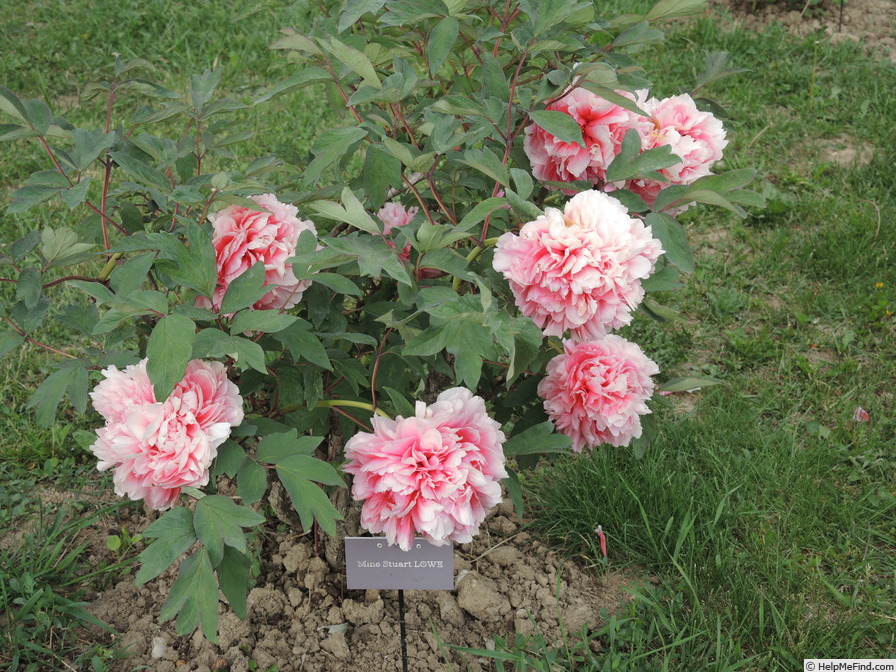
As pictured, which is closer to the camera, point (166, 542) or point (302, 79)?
point (166, 542)

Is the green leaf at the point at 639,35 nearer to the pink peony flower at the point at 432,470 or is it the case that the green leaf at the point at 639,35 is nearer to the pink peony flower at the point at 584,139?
the pink peony flower at the point at 584,139

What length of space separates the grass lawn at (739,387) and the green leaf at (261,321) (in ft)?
2.61

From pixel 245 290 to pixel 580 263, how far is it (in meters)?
0.54

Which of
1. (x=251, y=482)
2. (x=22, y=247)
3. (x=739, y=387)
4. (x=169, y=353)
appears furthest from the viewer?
Result: (x=739, y=387)

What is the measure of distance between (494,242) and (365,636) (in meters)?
1.07

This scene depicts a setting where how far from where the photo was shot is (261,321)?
1.36m

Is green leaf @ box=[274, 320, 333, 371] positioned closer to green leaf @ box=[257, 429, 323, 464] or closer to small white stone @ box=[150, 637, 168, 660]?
green leaf @ box=[257, 429, 323, 464]

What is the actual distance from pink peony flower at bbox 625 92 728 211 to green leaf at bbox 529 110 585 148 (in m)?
0.22

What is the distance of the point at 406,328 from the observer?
1.61 m

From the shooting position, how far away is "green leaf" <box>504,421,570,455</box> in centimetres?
159

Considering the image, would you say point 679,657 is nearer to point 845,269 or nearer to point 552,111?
point 552,111

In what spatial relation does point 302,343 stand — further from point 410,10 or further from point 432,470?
point 410,10

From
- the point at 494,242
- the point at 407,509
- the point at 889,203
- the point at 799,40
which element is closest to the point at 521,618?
the point at 407,509

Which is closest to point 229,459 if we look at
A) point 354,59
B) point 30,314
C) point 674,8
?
point 30,314
